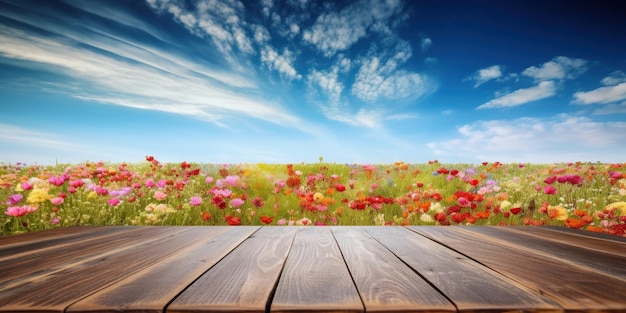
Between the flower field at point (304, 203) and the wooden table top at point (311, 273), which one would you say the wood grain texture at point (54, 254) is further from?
the flower field at point (304, 203)

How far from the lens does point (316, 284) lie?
4.29 feet

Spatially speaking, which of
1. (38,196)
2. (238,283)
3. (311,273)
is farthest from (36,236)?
(311,273)

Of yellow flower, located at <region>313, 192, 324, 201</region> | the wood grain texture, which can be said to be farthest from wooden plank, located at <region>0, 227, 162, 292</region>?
yellow flower, located at <region>313, 192, 324, 201</region>

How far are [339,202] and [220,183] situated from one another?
6.14 ft

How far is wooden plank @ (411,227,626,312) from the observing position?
120 centimetres

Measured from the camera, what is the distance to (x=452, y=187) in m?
6.08

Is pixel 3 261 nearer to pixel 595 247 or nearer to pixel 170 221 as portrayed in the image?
pixel 170 221

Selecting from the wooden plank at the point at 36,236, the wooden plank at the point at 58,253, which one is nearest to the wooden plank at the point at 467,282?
the wooden plank at the point at 58,253

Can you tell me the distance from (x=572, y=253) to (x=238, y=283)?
187 cm

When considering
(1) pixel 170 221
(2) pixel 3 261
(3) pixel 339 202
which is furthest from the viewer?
(3) pixel 339 202

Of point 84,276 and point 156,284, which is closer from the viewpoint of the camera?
point 156,284

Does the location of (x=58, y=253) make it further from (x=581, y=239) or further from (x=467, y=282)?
(x=581, y=239)

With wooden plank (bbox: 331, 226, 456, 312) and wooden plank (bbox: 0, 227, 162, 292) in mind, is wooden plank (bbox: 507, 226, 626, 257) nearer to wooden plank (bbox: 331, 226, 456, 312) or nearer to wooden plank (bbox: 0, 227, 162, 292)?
wooden plank (bbox: 331, 226, 456, 312)

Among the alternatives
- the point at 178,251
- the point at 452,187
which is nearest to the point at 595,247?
the point at 178,251
